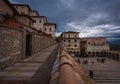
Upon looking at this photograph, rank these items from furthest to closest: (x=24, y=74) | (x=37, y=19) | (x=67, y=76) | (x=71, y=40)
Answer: (x=71, y=40)
(x=37, y=19)
(x=24, y=74)
(x=67, y=76)

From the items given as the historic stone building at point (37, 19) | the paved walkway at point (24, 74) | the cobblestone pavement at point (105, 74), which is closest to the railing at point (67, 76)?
the paved walkway at point (24, 74)

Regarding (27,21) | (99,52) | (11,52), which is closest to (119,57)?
(99,52)

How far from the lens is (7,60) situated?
5.31m

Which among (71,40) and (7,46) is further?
(71,40)

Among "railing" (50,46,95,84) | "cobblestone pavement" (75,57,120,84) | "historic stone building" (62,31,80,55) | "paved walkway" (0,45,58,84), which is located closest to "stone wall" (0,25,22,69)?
"paved walkway" (0,45,58,84)

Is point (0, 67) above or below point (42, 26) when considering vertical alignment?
below

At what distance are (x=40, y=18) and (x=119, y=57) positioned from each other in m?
28.0

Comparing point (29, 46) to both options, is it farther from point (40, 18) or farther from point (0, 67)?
point (40, 18)

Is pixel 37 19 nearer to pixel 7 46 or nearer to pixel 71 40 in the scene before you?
pixel 71 40

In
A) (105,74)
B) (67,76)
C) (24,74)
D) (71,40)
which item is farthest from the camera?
(71,40)

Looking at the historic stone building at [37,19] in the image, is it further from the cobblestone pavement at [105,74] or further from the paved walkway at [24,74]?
the paved walkway at [24,74]

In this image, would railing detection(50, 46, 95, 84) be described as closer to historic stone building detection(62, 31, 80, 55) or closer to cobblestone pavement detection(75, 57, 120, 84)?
cobblestone pavement detection(75, 57, 120, 84)

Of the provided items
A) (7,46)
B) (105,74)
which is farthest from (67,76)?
(105,74)

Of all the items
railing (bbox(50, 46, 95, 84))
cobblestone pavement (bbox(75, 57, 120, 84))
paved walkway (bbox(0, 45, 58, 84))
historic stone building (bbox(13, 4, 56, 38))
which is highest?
historic stone building (bbox(13, 4, 56, 38))
